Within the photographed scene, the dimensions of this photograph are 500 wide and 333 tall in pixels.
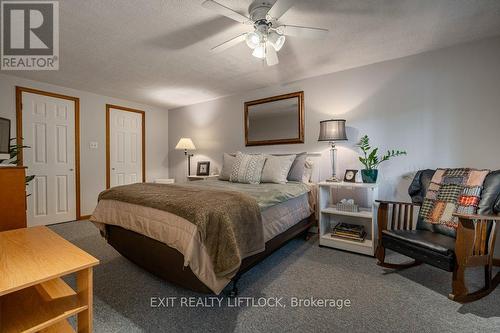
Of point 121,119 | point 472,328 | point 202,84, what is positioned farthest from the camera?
point 121,119

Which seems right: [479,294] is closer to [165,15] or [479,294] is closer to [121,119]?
[165,15]

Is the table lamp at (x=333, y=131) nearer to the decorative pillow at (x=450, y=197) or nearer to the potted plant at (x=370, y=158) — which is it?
the potted plant at (x=370, y=158)

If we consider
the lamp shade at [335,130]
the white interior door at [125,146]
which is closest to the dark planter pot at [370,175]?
the lamp shade at [335,130]

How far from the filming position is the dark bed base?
1.62 meters

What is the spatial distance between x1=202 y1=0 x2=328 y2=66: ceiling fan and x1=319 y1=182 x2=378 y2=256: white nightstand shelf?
5.42 ft

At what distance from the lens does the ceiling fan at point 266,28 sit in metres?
1.60

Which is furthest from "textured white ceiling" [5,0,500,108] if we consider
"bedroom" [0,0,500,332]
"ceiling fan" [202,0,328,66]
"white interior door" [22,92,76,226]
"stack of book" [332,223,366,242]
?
"stack of book" [332,223,366,242]

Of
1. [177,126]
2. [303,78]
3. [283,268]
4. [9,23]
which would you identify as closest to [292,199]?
[283,268]

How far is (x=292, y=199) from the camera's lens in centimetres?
252

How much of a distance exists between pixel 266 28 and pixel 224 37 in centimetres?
65

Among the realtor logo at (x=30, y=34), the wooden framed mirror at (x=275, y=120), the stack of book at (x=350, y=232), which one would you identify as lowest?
the stack of book at (x=350, y=232)

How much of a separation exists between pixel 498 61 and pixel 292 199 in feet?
8.18

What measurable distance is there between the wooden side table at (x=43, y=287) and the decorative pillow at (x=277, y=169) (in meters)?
2.10

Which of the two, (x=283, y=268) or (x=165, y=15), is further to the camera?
(x=283, y=268)
